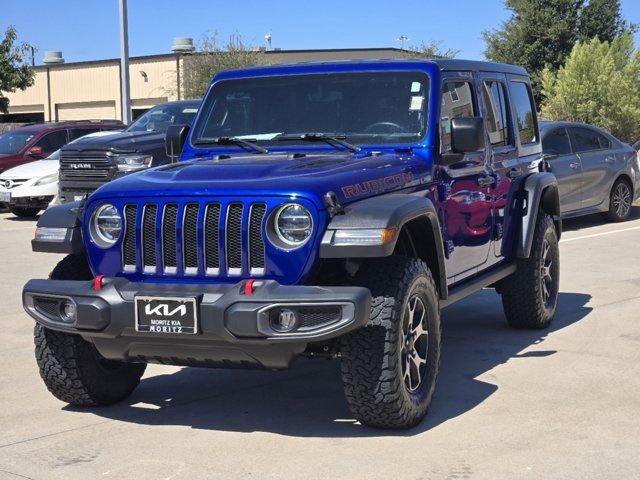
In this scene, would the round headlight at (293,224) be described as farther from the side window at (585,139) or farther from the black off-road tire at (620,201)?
the black off-road tire at (620,201)

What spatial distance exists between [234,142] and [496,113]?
2.13 metres

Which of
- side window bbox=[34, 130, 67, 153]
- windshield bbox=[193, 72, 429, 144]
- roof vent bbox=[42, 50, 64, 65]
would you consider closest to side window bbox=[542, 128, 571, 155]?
windshield bbox=[193, 72, 429, 144]

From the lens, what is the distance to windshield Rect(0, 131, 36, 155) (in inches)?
778

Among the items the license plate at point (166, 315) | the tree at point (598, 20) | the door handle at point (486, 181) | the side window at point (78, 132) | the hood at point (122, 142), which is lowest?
the license plate at point (166, 315)

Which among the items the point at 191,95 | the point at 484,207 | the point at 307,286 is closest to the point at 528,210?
the point at 484,207

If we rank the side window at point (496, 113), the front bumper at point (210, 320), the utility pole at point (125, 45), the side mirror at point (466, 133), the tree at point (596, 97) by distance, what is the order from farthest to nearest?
the tree at point (596, 97) → the utility pole at point (125, 45) → the side window at point (496, 113) → the side mirror at point (466, 133) → the front bumper at point (210, 320)

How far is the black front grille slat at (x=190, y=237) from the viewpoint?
5105 mm

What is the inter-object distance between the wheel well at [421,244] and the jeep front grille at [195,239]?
0.93 meters

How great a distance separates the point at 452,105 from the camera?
6539 millimetres

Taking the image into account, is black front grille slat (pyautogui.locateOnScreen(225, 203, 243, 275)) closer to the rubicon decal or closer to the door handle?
the rubicon decal

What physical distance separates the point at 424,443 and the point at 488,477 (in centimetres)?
57

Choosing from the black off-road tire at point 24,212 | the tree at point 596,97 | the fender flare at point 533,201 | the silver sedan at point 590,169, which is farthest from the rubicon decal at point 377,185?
the tree at point 596,97

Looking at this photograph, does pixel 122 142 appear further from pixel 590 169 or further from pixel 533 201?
pixel 533 201

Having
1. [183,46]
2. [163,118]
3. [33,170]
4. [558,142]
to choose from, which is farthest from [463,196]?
[183,46]
